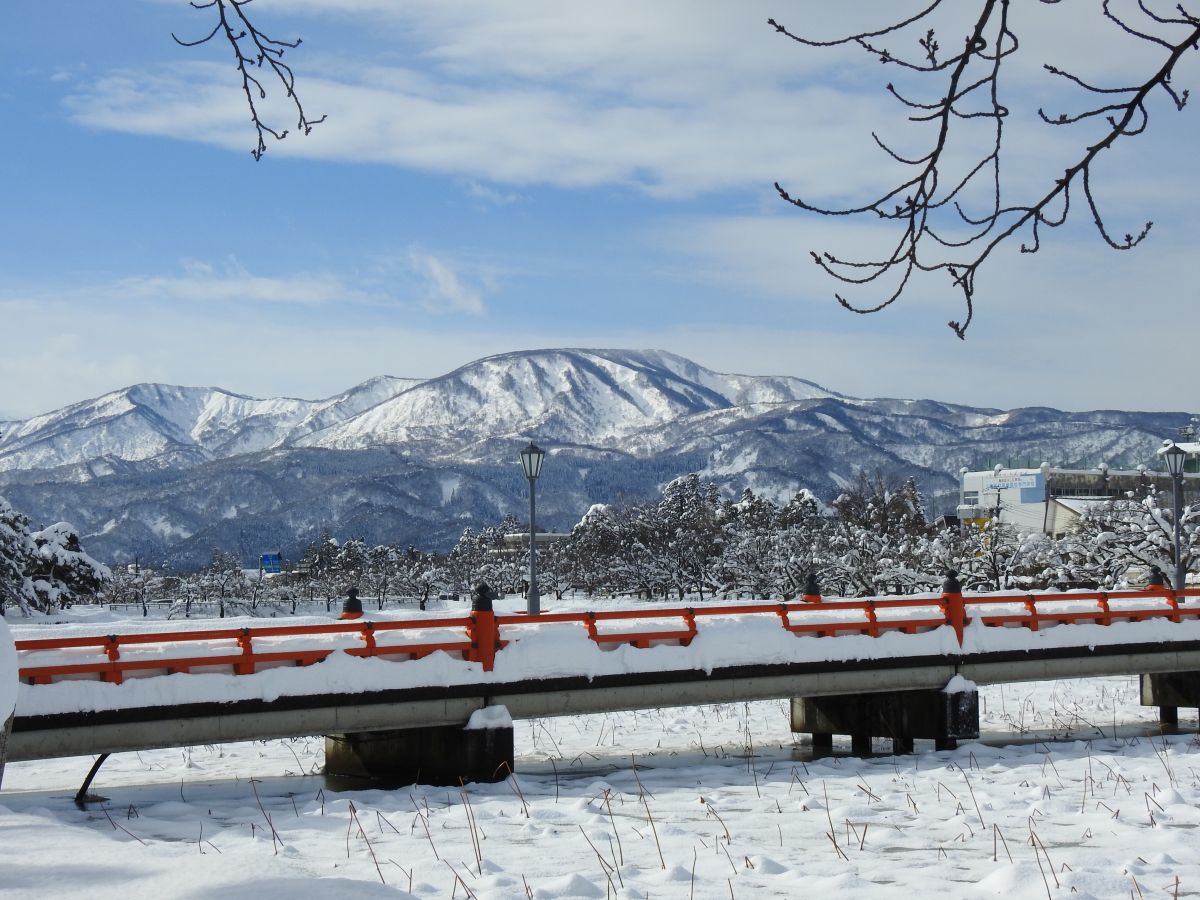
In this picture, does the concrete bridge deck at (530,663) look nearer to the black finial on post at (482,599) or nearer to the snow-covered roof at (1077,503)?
the black finial on post at (482,599)

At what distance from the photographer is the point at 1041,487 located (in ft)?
516

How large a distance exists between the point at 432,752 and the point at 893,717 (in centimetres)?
667

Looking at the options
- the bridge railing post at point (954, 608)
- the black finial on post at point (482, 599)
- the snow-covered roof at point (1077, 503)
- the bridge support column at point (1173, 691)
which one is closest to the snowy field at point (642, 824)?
the bridge railing post at point (954, 608)

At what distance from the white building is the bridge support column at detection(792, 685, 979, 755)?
88.4 meters

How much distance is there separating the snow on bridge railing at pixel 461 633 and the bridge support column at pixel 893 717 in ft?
3.06

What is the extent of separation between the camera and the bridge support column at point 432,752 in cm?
1470

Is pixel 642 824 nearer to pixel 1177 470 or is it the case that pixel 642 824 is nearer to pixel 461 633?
pixel 461 633

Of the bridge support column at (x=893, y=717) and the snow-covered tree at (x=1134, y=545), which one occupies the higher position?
the snow-covered tree at (x=1134, y=545)

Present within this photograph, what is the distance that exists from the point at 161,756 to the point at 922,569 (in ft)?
154

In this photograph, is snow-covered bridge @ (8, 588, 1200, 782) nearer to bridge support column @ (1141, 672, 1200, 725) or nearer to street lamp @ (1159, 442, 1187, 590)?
bridge support column @ (1141, 672, 1200, 725)


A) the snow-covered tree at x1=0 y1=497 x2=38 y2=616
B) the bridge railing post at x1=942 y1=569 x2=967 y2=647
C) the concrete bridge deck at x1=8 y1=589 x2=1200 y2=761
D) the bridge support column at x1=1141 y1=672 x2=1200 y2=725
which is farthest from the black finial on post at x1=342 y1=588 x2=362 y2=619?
the snow-covered tree at x1=0 y1=497 x2=38 y2=616

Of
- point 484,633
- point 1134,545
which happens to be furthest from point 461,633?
point 1134,545

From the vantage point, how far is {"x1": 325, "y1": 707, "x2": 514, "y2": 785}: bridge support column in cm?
1470

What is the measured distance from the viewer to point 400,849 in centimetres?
1078
